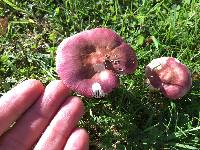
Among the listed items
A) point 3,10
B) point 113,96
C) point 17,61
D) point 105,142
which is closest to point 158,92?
point 113,96

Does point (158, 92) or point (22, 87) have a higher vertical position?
point (22, 87)

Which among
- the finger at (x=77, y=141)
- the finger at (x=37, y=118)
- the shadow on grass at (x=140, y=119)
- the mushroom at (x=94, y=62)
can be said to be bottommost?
the shadow on grass at (x=140, y=119)

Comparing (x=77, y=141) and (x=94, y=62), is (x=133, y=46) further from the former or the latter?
(x=77, y=141)

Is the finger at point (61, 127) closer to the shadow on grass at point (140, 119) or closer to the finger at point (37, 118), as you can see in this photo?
the finger at point (37, 118)

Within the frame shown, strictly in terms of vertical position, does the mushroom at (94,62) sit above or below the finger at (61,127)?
above

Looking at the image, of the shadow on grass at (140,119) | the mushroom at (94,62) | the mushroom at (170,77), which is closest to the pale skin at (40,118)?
the mushroom at (94,62)

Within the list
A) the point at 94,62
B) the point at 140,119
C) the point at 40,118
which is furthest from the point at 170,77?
the point at 40,118

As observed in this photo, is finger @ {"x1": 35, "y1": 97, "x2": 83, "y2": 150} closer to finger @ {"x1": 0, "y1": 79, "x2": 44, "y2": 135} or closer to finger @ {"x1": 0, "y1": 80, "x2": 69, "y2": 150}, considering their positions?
finger @ {"x1": 0, "y1": 80, "x2": 69, "y2": 150}

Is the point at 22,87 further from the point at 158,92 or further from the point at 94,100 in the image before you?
the point at 158,92
